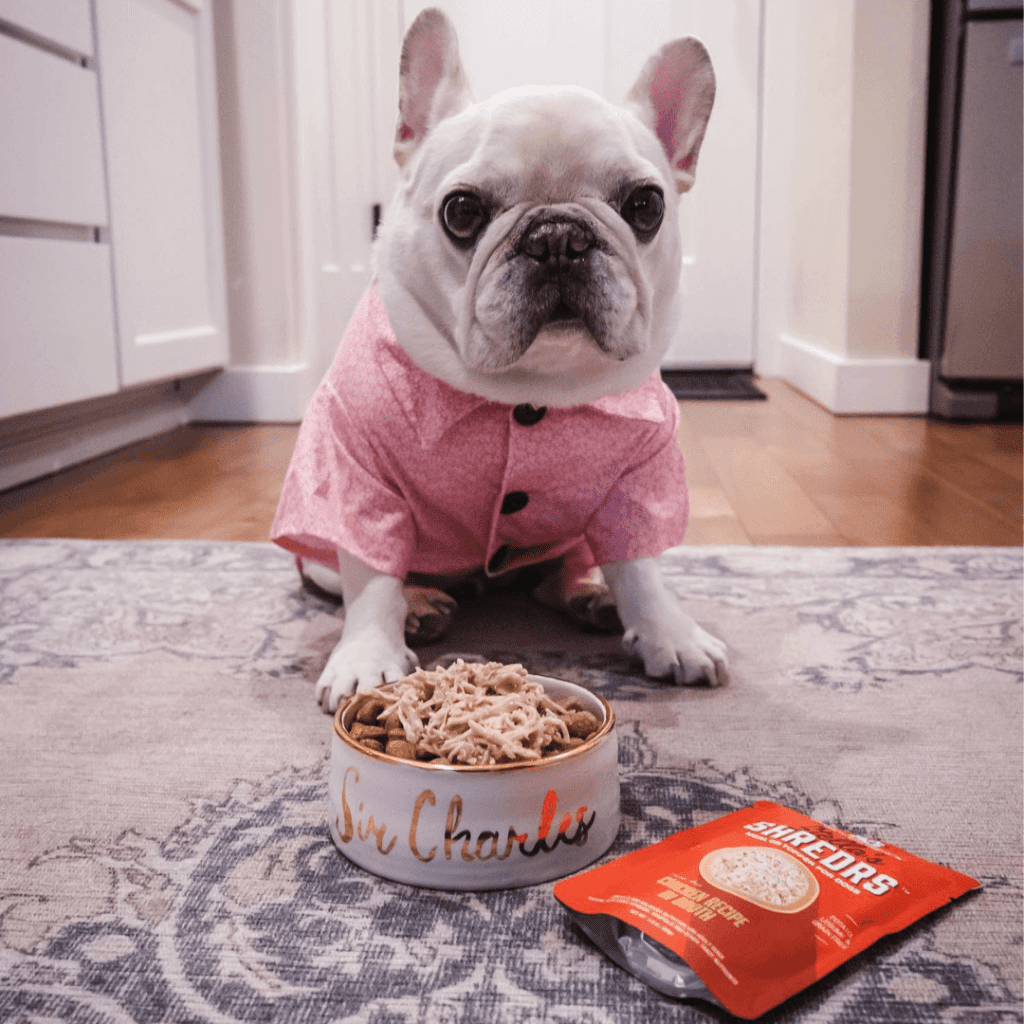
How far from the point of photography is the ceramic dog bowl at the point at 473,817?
0.66 metres

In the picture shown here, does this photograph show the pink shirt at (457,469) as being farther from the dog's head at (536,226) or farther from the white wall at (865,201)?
the white wall at (865,201)

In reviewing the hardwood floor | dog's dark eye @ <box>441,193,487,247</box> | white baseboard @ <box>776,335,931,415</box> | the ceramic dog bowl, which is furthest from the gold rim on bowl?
white baseboard @ <box>776,335,931,415</box>

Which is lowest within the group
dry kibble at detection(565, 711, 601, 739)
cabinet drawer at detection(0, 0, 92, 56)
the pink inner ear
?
dry kibble at detection(565, 711, 601, 739)

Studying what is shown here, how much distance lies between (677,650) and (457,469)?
282mm

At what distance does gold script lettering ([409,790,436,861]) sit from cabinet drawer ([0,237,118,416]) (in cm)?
142

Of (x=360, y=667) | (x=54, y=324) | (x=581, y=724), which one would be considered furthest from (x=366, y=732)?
(x=54, y=324)

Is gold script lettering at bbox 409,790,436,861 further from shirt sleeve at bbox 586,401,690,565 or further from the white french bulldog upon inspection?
shirt sleeve at bbox 586,401,690,565

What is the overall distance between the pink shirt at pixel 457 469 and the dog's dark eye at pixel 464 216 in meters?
0.15

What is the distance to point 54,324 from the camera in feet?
6.42

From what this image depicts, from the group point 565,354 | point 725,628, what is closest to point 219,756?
point 565,354

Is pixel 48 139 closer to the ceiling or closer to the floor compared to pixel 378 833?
closer to the ceiling

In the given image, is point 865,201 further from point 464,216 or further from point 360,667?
point 360,667

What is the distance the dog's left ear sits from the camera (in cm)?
101

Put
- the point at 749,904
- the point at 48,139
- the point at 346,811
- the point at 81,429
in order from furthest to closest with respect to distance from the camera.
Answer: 1. the point at 81,429
2. the point at 48,139
3. the point at 346,811
4. the point at 749,904
